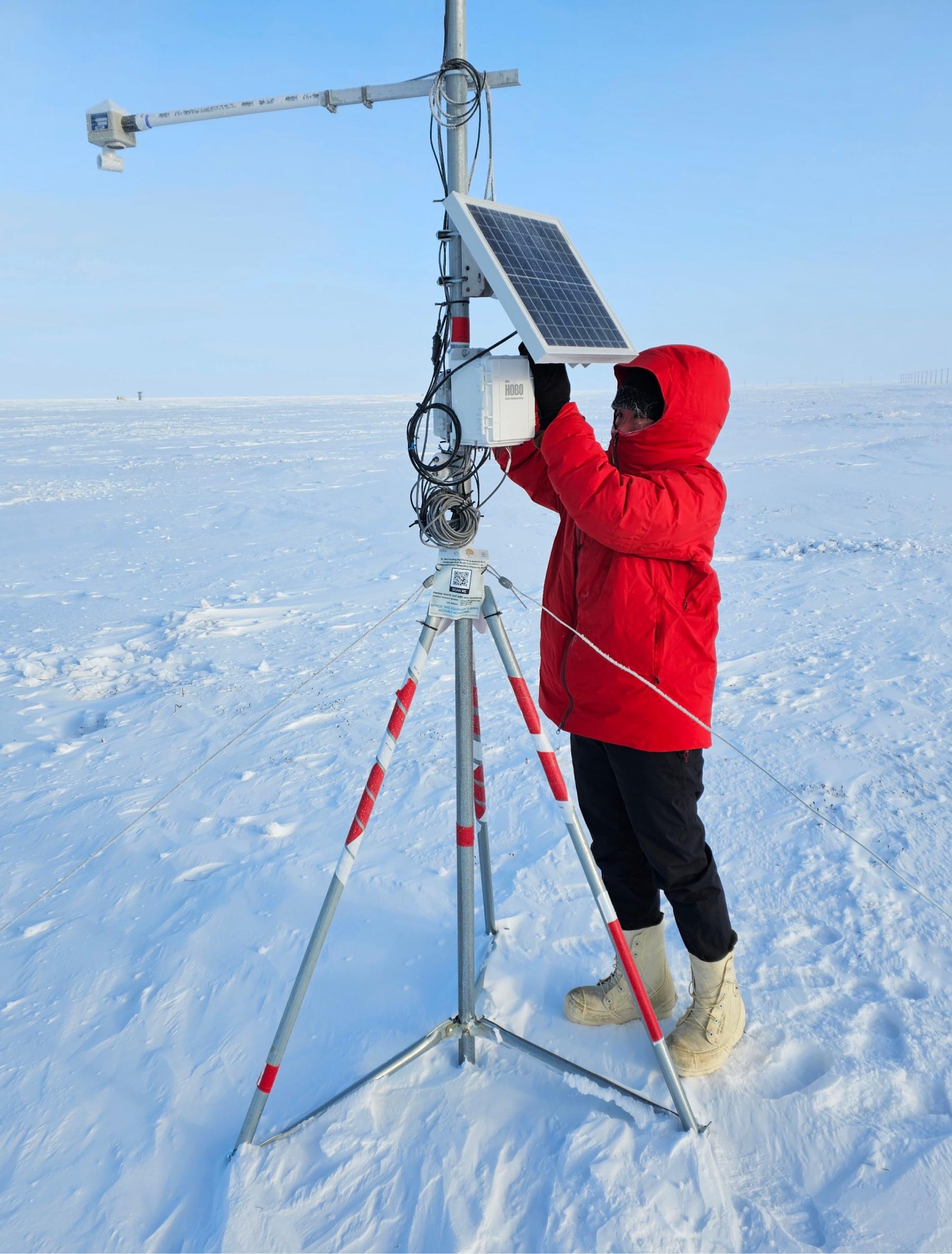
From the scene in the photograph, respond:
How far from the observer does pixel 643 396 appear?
6.84 feet

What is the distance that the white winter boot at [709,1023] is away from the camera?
7.55 feet

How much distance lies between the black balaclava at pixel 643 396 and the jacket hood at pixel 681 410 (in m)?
0.02

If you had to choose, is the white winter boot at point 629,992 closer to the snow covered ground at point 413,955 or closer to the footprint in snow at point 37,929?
the snow covered ground at point 413,955

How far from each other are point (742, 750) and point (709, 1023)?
208cm

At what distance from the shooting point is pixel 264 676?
543 cm

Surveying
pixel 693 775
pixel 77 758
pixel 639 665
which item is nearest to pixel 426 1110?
pixel 693 775

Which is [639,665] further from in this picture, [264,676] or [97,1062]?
[264,676]

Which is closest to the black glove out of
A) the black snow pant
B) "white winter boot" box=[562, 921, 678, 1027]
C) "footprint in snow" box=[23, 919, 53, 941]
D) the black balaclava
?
the black balaclava

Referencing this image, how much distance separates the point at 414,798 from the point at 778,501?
9.25 meters

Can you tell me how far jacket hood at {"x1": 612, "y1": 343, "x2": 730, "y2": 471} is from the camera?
2025mm

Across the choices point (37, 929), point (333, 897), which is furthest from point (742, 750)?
point (37, 929)

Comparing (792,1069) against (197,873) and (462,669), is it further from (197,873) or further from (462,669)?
(197,873)

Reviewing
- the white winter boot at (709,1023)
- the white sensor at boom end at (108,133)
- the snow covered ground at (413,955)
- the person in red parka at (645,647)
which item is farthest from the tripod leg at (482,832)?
the white sensor at boom end at (108,133)

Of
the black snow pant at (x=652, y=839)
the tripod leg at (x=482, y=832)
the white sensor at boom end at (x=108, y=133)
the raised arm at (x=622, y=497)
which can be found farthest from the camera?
the white sensor at boom end at (x=108, y=133)
